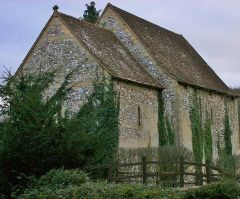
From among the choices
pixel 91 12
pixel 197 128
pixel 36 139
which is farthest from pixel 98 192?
pixel 91 12

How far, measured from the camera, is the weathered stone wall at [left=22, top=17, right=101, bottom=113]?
33.9 meters

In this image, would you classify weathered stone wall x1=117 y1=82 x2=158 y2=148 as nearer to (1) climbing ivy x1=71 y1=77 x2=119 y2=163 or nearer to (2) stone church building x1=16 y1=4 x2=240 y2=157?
(2) stone church building x1=16 y1=4 x2=240 y2=157

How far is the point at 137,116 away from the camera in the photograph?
35.5 metres

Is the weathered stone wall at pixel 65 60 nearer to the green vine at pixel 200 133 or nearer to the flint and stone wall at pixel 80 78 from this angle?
the flint and stone wall at pixel 80 78

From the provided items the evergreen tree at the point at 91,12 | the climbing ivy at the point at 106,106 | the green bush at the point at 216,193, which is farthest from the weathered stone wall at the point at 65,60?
the evergreen tree at the point at 91,12

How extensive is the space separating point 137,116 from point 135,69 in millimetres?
3262

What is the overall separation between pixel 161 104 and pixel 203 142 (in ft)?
17.3

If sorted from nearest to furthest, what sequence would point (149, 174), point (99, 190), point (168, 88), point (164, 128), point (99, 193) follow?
point (99, 193) < point (99, 190) < point (149, 174) < point (164, 128) < point (168, 88)

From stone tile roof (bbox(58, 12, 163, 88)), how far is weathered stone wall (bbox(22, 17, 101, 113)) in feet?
1.55

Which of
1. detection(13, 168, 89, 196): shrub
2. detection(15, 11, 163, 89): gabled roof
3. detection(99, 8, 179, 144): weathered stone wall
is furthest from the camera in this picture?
detection(99, 8, 179, 144): weathered stone wall

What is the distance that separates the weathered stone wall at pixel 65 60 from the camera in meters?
33.9

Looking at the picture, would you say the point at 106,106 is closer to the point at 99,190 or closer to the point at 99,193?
the point at 99,190

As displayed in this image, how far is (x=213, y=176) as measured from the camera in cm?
3098

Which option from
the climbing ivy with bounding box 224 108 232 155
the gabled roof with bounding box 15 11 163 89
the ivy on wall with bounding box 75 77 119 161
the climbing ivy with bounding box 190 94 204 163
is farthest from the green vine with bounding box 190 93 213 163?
the ivy on wall with bounding box 75 77 119 161
